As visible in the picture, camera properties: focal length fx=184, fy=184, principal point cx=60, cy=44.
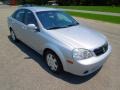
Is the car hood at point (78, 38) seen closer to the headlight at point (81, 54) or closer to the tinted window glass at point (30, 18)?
the headlight at point (81, 54)

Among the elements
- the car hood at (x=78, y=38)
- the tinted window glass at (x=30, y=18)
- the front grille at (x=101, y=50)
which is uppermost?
the tinted window glass at (x=30, y=18)

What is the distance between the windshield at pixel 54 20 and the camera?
5539 millimetres

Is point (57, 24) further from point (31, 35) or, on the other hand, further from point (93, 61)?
point (93, 61)

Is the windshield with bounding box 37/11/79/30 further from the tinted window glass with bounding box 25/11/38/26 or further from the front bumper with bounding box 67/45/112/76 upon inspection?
the front bumper with bounding box 67/45/112/76

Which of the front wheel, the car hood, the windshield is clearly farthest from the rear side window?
the front wheel

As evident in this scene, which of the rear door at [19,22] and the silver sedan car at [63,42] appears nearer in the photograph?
the silver sedan car at [63,42]

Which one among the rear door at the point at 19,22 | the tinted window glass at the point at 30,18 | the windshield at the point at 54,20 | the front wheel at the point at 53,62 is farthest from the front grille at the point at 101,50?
the rear door at the point at 19,22

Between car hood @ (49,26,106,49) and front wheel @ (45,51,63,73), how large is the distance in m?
0.49

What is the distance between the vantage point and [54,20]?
19.0 ft

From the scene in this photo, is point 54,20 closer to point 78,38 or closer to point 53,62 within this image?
point 78,38

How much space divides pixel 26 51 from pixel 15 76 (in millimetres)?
1993

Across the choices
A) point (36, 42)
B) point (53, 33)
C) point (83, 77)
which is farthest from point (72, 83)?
point (36, 42)

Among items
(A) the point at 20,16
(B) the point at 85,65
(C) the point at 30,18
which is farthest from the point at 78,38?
(A) the point at 20,16

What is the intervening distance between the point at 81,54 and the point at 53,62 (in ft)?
3.17
